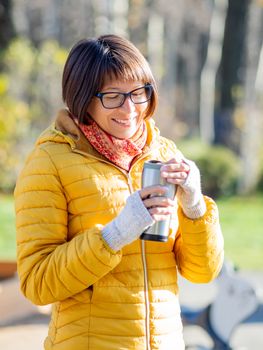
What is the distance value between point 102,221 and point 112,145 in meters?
0.24

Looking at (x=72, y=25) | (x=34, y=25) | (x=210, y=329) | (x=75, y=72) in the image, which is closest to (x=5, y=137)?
(x=72, y=25)

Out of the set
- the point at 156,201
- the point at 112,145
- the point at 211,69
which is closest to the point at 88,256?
the point at 156,201

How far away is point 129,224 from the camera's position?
8.02ft

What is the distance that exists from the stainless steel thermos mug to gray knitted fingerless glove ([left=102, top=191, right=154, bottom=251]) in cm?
4

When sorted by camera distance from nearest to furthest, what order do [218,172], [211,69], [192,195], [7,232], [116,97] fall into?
1. [192,195]
2. [116,97]
3. [7,232]
4. [218,172]
5. [211,69]

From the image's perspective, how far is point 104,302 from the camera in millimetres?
2602

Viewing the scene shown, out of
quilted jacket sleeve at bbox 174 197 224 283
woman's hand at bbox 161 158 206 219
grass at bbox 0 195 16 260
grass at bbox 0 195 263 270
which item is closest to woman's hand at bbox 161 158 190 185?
woman's hand at bbox 161 158 206 219

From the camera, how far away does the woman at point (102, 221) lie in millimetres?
2543

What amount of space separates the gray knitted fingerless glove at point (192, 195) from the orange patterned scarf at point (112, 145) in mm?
234

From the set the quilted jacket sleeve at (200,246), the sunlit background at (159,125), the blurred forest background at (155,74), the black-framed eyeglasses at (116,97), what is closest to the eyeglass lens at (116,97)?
the black-framed eyeglasses at (116,97)

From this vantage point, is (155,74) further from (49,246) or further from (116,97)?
(49,246)

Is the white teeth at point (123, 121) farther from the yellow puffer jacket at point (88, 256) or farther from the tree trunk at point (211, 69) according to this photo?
the tree trunk at point (211, 69)

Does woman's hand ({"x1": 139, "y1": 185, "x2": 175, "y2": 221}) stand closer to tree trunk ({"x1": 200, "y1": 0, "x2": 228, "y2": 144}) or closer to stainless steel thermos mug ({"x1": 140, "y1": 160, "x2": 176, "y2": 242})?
stainless steel thermos mug ({"x1": 140, "y1": 160, "x2": 176, "y2": 242})

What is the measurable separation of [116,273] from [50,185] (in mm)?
326
